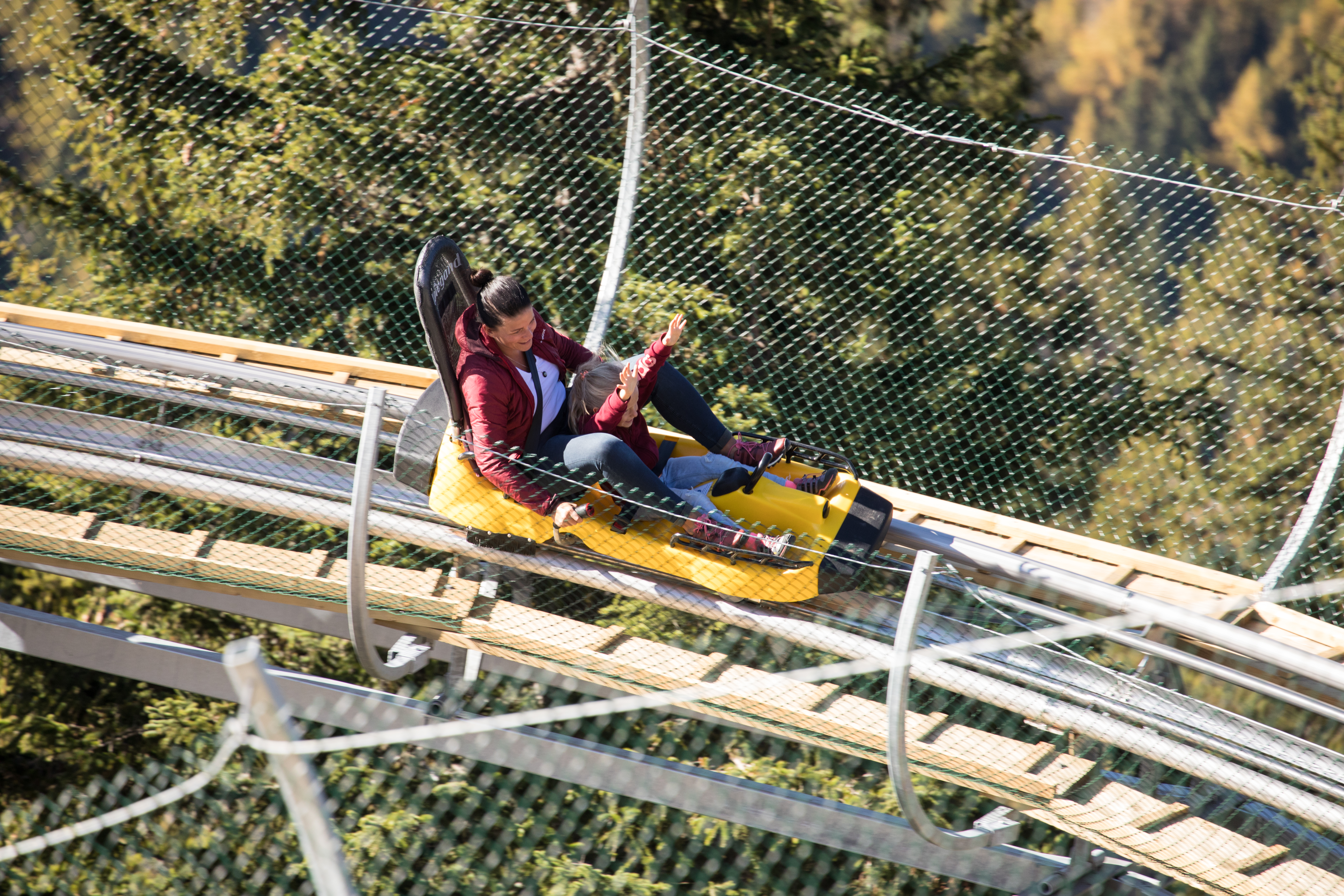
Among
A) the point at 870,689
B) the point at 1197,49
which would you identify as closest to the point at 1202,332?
the point at 870,689

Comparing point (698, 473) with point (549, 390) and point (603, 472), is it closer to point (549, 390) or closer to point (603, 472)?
point (603, 472)

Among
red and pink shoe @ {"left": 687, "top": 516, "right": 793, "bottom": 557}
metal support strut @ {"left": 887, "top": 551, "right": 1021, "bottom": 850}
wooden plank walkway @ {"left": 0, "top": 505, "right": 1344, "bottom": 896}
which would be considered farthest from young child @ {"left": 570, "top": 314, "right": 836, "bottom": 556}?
metal support strut @ {"left": 887, "top": 551, "right": 1021, "bottom": 850}

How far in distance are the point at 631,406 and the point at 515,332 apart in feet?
1.33

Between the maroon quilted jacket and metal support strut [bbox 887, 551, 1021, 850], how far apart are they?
1.05 meters

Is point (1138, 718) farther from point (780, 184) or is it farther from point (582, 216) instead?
point (582, 216)

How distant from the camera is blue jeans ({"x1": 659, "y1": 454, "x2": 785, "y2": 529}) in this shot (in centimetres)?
326

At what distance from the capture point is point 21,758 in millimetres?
5633

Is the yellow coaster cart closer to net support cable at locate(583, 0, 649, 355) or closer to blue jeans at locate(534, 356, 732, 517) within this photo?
blue jeans at locate(534, 356, 732, 517)

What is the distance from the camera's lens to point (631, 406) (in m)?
3.13

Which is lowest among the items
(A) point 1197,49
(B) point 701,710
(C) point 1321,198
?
(B) point 701,710

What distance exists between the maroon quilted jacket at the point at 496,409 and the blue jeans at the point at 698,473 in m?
0.44

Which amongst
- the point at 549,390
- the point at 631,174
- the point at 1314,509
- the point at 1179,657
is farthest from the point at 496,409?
the point at 1314,509

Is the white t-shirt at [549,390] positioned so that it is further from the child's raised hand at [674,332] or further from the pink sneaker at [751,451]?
the pink sneaker at [751,451]

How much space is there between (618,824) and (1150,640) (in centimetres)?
215
